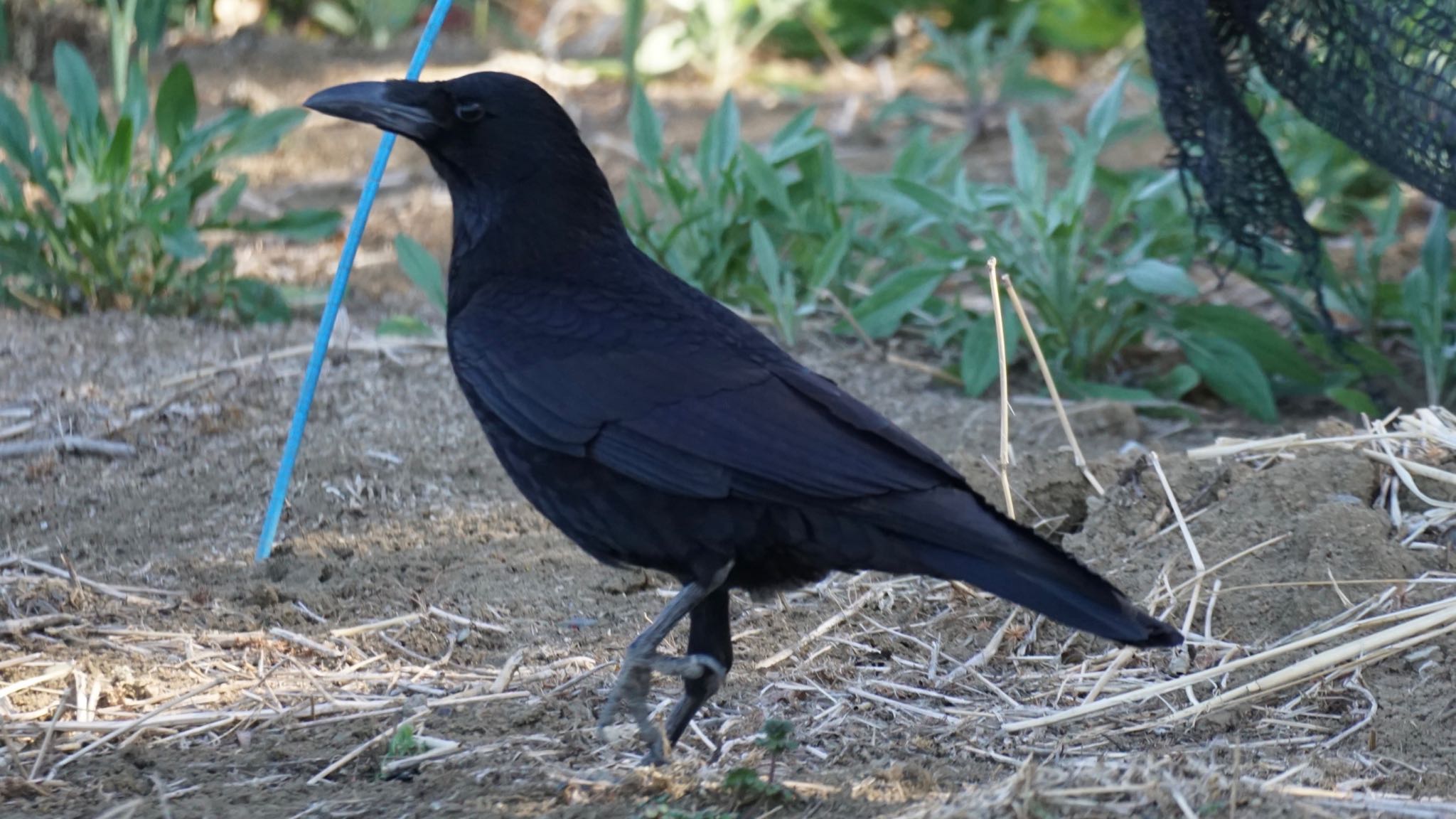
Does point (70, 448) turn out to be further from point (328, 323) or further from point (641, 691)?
point (641, 691)

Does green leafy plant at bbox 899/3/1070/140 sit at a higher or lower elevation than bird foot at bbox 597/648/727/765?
higher

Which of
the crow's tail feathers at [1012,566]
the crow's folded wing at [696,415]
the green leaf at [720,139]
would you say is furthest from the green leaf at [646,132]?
the crow's tail feathers at [1012,566]

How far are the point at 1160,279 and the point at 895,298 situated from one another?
2.56 feet

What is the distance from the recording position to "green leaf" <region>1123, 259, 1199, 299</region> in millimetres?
4375

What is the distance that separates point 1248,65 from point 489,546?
7.18 ft

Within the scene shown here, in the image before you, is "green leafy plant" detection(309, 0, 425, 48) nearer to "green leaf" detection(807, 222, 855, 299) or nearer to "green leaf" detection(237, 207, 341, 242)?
"green leaf" detection(237, 207, 341, 242)

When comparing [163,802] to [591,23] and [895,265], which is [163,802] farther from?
[591,23]

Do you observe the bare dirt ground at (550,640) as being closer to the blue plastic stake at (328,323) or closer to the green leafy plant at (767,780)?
the green leafy plant at (767,780)

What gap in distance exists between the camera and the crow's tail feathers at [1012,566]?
237 centimetres

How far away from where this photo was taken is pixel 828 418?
2.66 m

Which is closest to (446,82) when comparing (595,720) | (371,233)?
(595,720)

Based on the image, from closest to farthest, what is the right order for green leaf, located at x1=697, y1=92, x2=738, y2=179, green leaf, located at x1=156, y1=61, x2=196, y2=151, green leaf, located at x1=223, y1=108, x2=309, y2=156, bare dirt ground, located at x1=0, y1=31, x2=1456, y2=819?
bare dirt ground, located at x1=0, y1=31, x2=1456, y2=819 → green leaf, located at x1=156, y1=61, x2=196, y2=151 → green leaf, located at x1=223, y1=108, x2=309, y2=156 → green leaf, located at x1=697, y1=92, x2=738, y2=179

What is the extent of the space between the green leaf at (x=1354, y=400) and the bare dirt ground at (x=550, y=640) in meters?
0.23

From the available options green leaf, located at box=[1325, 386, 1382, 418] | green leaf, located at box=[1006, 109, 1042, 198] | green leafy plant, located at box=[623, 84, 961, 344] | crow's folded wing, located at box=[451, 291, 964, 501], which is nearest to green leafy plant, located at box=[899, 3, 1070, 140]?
green leafy plant, located at box=[623, 84, 961, 344]
